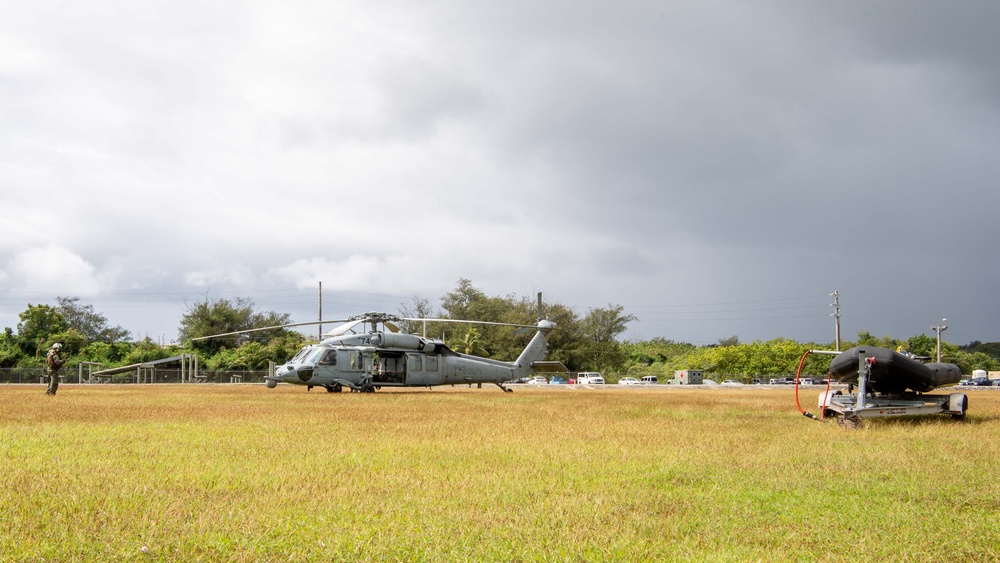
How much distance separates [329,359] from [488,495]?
21.1 metres

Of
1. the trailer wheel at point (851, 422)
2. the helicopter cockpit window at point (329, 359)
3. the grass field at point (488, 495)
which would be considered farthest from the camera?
the helicopter cockpit window at point (329, 359)

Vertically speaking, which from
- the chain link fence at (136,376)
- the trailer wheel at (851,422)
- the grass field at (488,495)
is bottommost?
the chain link fence at (136,376)

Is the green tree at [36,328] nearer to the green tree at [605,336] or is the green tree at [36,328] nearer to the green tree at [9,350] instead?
the green tree at [9,350]

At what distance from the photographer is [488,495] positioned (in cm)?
588

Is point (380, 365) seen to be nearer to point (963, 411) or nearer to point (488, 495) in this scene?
point (963, 411)

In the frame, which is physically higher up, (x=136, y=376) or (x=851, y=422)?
(x=851, y=422)

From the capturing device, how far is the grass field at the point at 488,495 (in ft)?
14.5

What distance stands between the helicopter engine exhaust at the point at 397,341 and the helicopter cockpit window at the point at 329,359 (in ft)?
5.16

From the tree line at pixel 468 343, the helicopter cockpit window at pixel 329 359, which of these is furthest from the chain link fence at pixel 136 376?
the helicopter cockpit window at pixel 329 359

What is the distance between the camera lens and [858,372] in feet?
43.5

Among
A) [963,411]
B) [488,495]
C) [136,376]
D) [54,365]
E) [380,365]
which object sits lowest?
[136,376]

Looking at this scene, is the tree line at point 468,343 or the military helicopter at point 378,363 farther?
the tree line at point 468,343

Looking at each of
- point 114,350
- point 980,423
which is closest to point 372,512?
point 980,423

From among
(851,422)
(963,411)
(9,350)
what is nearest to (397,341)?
(851,422)
